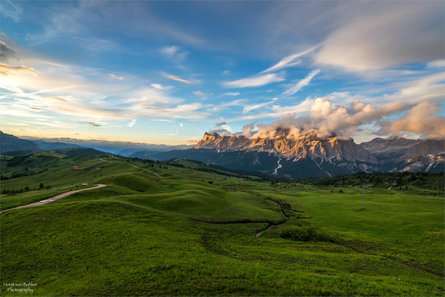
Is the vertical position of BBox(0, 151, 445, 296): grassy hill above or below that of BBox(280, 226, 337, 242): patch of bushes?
above

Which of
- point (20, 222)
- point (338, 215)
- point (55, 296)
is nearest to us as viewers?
point (55, 296)

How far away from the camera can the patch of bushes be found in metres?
58.0

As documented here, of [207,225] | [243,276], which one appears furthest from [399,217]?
[243,276]

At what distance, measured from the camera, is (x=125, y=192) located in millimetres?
95562

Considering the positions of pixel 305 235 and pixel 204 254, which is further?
pixel 305 235

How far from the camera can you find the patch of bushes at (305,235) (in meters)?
58.0

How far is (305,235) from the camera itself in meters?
59.3

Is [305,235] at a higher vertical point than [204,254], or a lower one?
lower

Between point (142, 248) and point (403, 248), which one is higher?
point (142, 248)

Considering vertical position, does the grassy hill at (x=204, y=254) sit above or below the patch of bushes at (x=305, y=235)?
above

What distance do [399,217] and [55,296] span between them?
10016cm

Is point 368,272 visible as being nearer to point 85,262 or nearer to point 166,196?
point 85,262

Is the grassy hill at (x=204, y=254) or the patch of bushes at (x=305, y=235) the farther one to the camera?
the patch of bushes at (x=305, y=235)

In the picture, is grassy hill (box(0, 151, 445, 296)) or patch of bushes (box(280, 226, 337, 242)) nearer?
grassy hill (box(0, 151, 445, 296))
